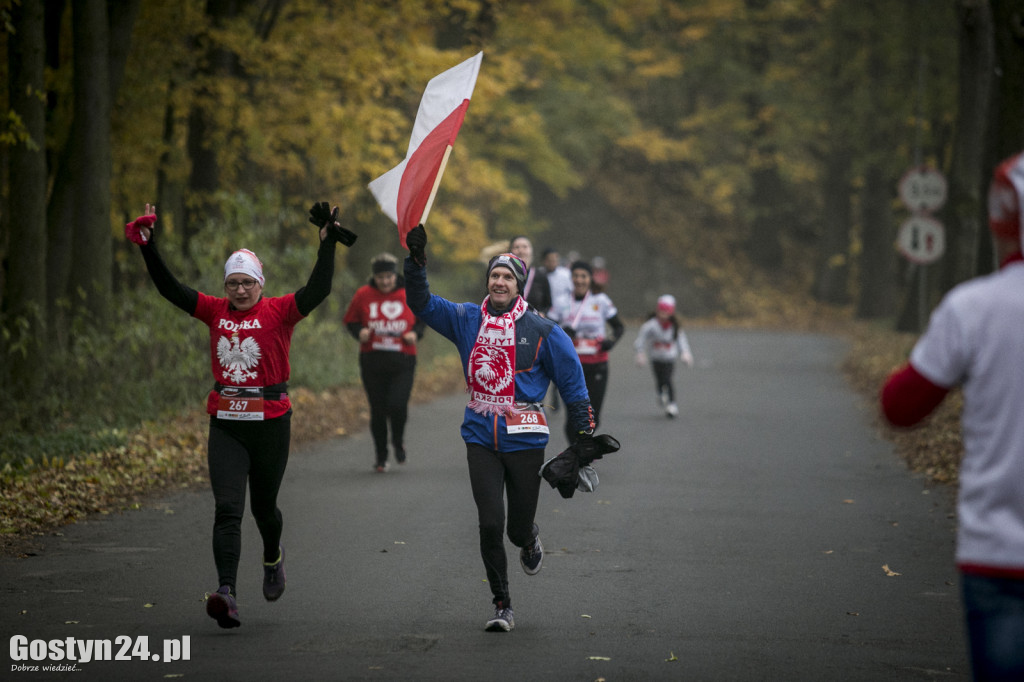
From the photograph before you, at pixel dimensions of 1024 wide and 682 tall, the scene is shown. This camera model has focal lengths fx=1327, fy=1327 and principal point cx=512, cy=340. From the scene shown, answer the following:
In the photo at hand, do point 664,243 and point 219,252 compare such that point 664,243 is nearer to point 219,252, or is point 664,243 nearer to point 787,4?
point 787,4

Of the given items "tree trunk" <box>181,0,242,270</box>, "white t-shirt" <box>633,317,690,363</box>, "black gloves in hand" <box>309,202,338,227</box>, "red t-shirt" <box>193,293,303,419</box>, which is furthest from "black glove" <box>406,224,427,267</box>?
"tree trunk" <box>181,0,242,270</box>

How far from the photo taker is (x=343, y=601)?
752 centimetres

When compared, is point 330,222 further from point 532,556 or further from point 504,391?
point 532,556

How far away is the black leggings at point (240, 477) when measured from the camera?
274 inches

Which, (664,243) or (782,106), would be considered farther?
(664,243)

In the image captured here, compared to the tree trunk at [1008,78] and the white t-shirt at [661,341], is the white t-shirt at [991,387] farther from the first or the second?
the white t-shirt at [661,341]

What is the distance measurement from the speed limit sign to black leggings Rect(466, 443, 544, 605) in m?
16.5

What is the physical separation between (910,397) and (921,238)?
64.1ft

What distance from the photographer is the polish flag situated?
7.24 metres

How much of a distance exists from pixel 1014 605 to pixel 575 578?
4.87 meters

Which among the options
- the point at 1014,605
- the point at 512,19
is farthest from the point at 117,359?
the point at 512,19

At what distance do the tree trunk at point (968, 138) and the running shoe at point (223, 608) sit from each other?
1696cm

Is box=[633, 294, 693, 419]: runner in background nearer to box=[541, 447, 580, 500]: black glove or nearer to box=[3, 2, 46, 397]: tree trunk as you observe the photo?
box=[3, 2, 46, 397]: tree trunk

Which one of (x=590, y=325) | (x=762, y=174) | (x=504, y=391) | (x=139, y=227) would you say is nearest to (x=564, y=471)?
(x=504, y=391)
